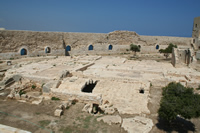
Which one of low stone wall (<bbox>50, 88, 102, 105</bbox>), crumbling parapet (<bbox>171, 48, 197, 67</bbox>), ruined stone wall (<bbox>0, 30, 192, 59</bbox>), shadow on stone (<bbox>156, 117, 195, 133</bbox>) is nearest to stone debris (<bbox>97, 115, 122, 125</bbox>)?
low stone wall (<bbox>50, 88, 102, 105</bbox>)

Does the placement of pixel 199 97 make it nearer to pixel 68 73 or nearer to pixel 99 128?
pixel 99 128

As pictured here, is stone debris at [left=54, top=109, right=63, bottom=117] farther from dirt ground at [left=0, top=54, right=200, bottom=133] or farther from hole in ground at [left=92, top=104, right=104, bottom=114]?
hole in ground at [left=92, top=104, right=104, bottom=114]

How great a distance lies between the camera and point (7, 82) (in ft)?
34.4

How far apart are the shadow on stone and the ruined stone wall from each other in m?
19.6

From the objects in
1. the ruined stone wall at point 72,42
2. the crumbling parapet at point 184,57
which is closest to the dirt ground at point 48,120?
the crumbling parapet at point 184,57

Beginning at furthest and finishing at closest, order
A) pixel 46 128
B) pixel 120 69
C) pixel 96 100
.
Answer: pixel 120 69, pixel 96 100, pixel 46 128

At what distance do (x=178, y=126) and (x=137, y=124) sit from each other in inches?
65.3

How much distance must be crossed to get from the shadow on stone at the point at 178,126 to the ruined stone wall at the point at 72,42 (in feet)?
64.2

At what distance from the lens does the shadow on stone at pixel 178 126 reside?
5934mm

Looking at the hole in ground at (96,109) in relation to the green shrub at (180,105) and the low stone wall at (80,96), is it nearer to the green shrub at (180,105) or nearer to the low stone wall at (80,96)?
the low stone wall at (80,96)

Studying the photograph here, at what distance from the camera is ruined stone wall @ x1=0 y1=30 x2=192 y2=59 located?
19.7 meters

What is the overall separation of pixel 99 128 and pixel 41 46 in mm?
19256

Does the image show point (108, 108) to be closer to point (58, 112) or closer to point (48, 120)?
point (58, 112)

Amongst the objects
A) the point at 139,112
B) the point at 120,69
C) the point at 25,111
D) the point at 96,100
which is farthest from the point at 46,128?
the point at 120,69
